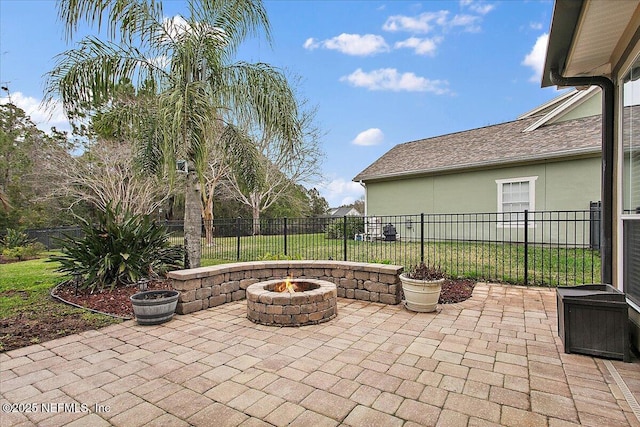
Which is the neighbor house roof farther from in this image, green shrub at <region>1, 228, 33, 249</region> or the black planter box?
green shrub at <region>1, 228, 33, 249</region>

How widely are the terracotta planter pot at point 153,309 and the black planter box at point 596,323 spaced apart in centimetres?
441

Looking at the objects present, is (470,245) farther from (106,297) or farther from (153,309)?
(106,297)

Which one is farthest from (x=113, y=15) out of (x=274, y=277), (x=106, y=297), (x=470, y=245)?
(x=470, y=245)

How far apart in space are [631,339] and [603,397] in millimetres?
1232

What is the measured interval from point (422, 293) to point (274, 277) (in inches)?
99.2

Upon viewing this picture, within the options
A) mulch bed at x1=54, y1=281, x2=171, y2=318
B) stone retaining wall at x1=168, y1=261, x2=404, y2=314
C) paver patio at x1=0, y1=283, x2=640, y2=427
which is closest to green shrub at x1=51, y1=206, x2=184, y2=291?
mulch bed at x1=54, y1=281, x2=171, y2=318

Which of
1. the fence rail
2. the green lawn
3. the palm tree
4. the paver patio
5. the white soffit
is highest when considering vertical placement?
the palm tree

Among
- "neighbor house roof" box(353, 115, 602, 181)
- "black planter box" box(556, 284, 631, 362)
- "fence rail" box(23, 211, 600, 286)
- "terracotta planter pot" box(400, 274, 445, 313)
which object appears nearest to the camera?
"black planter box" box(556, 284, 631, 362)

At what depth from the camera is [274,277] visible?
5480 millimetres

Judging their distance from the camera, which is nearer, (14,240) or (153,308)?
(153,308)

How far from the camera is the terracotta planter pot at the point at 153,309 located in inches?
152

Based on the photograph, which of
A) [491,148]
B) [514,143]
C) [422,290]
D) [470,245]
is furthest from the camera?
[491,148]

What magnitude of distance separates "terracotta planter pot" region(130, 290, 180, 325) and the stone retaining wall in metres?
0.32

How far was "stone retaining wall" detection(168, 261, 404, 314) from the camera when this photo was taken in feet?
14.6
